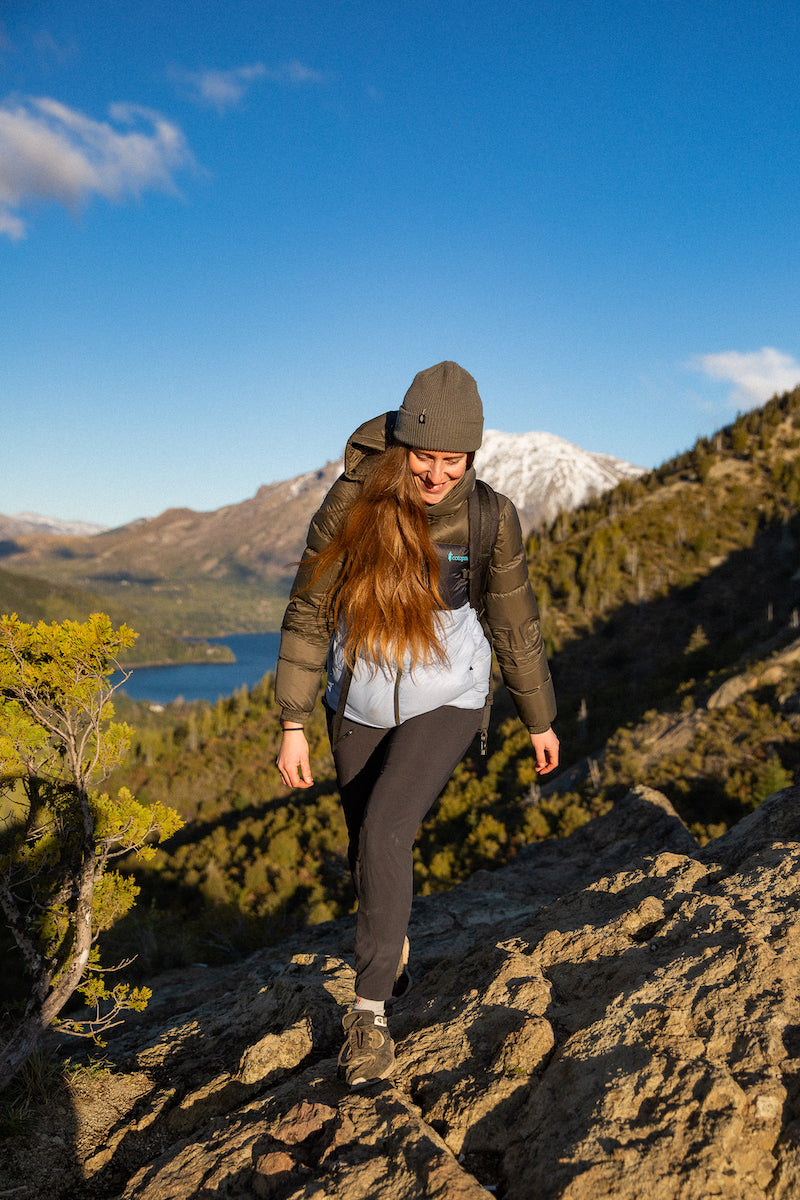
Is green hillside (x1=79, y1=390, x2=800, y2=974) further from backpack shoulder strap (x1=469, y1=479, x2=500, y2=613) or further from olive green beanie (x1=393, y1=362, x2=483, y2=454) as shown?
olive green beanie (x1=393, y1=362, x2=483, y2=454)

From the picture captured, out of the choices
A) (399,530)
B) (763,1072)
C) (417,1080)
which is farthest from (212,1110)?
(399,530)

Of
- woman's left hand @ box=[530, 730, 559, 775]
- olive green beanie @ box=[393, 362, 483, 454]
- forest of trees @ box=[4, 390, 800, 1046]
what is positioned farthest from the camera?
forest of trees @ box=[4, 390, 800, 1046]

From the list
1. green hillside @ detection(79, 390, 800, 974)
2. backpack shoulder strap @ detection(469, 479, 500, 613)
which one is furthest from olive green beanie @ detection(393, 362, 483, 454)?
green hillside @ detection(79, 390, 800, 974)

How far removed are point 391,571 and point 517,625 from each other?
28.0 inches

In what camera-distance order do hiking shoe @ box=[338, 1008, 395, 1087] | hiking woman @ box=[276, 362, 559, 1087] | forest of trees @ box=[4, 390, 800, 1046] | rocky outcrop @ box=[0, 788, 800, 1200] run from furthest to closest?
forest of trees @ box=[4, 390, 800, 1046], hiking woman @ box=[276, 362, 559, 1087], hiking shoe @ box=[338, 1008, 395, 1087], rocky outcrop @ box=[0, 788, 800, 1200]

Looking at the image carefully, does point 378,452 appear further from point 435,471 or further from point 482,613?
point 482,613

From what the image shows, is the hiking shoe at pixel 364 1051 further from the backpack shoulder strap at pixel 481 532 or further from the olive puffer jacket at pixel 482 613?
the backpack shoulder strap at pixel 481 532

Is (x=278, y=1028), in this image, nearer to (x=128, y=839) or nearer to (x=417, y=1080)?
(x=417, y=1080)

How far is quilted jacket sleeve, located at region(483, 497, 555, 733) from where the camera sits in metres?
2.92

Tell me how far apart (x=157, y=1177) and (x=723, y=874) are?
2.83 meters

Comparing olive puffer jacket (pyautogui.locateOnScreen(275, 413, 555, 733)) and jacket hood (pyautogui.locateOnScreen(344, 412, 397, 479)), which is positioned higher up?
jacket hood (pyautogui.locateOnScreen(344, 412, 397, 479))

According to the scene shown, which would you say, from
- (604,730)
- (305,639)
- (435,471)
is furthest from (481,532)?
(604,730)

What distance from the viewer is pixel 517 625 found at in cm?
301

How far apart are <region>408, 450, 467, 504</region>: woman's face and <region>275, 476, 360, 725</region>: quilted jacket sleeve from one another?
0.34 m
